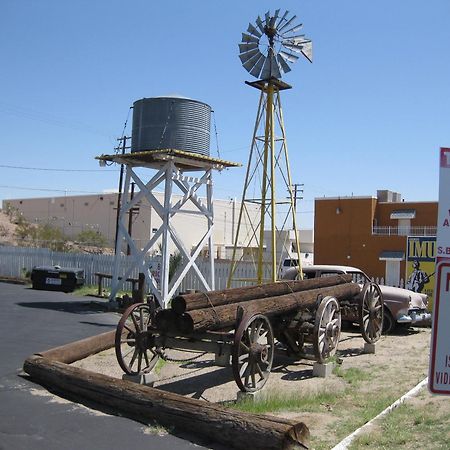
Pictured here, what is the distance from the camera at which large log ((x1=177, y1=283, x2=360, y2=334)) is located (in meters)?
9.06

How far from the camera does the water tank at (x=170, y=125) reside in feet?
63.9

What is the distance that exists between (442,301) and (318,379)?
7.78m

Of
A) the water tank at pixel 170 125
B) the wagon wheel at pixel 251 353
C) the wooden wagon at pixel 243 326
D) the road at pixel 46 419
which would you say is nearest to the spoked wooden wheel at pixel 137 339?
the wooden wagon at pixel 243 326

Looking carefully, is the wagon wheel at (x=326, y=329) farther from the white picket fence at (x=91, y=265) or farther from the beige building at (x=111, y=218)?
the beige building at (x=111, y=218)

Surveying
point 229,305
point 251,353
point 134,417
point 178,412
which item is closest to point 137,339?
point 229,305

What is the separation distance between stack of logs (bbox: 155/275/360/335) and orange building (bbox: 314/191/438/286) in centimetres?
3798

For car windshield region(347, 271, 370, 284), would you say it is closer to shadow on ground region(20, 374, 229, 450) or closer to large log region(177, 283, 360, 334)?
large log region(177, 283, 360, 334)

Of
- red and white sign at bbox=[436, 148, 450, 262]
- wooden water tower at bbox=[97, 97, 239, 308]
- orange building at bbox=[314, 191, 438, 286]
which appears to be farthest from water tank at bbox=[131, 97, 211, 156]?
orange building at bbox=[314, 191, 438, 286]

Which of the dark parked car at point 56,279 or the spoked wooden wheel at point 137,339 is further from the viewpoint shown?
the dark parked car at point 56,279

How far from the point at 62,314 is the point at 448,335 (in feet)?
53.0

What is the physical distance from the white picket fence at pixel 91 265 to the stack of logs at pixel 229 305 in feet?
34.1

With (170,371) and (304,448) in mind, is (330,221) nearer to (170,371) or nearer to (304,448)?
(170,371)

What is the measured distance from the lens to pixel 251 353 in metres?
9.07

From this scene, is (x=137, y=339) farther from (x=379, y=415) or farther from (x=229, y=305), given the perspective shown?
(x=379, y=415)
